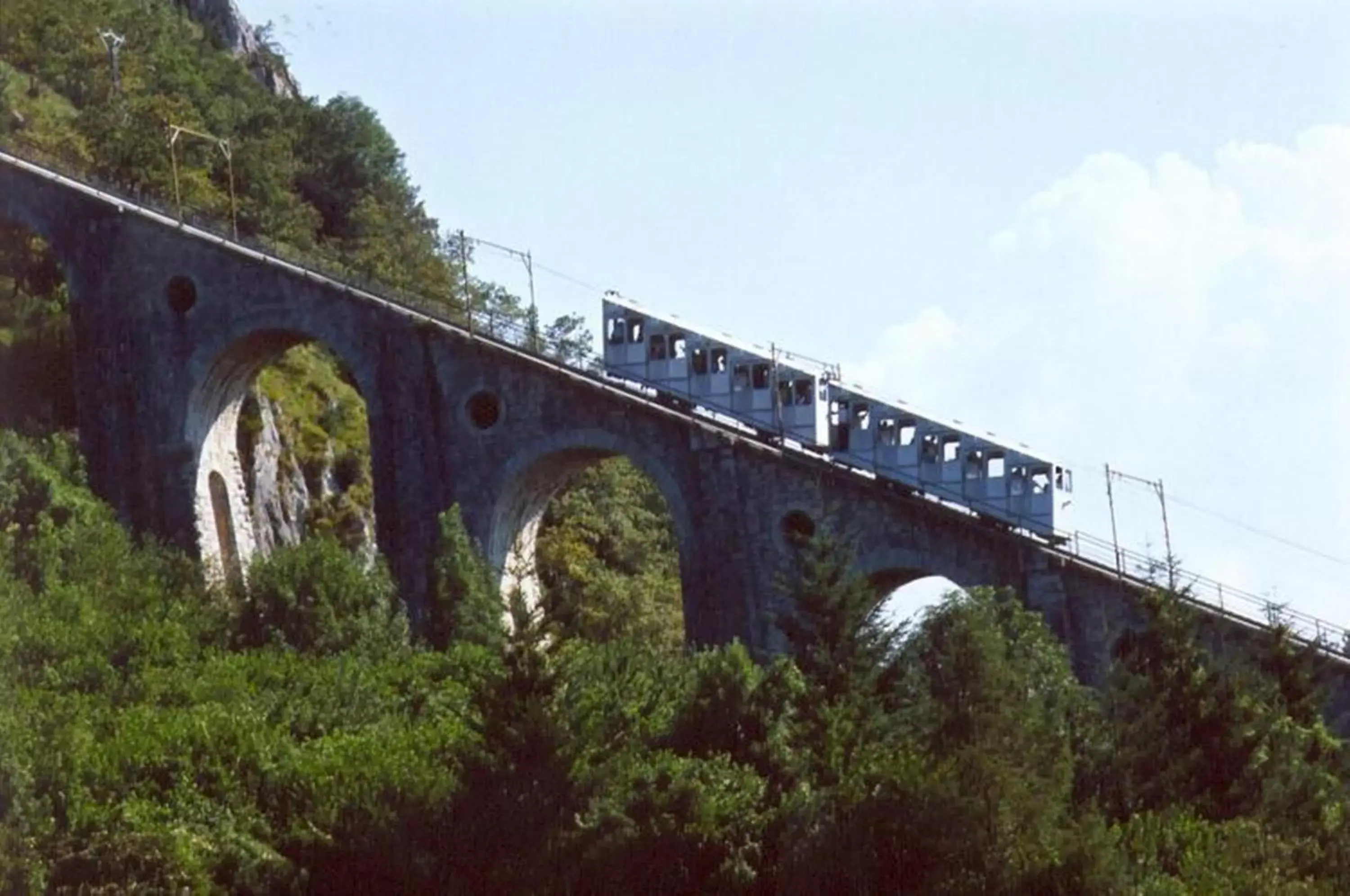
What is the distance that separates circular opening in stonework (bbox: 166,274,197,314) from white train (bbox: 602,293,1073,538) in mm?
11543

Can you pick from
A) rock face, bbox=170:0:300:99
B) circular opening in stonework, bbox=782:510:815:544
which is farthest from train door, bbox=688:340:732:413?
rock face, bbox=170:0:300:99

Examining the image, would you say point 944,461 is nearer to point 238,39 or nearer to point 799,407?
point 799,407

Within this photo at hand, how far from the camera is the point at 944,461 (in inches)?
2601

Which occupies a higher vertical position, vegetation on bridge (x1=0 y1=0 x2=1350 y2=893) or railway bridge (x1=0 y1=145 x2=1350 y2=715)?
railway bridge (x1=0 y1=145 x2=1350 y2=715)

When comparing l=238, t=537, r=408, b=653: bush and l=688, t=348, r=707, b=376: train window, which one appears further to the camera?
l=688, t=348, r=707, b=376: train window

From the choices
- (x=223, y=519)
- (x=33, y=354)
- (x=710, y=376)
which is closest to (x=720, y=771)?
(x=710, y=376)

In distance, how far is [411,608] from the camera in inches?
2697

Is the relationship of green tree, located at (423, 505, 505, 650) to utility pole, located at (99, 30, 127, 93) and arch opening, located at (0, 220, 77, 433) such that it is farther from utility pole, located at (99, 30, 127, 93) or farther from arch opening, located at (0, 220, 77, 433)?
utility pole, located at (99, 30, 127, 93)

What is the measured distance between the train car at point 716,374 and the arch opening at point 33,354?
636 inches

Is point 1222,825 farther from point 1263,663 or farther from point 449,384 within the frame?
point 449,384

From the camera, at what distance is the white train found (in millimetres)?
65312

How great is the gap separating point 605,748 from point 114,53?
60.1 metres

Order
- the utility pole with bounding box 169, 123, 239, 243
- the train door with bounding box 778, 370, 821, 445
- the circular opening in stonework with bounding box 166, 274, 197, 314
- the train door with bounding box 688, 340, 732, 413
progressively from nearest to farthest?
the train door with bounding box 778, 370, 821, 445 → the train door with bounding box 688, 340, 732, 413 → the circular opening in stonework with bounding box 166, 274, 197, 314 → the utility pole with bounding box 169, 123, 239, 243

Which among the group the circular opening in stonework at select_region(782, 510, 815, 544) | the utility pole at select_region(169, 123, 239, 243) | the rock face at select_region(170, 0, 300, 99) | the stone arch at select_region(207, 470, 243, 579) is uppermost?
the rock face at select_region(170, 0, 300, 99)
